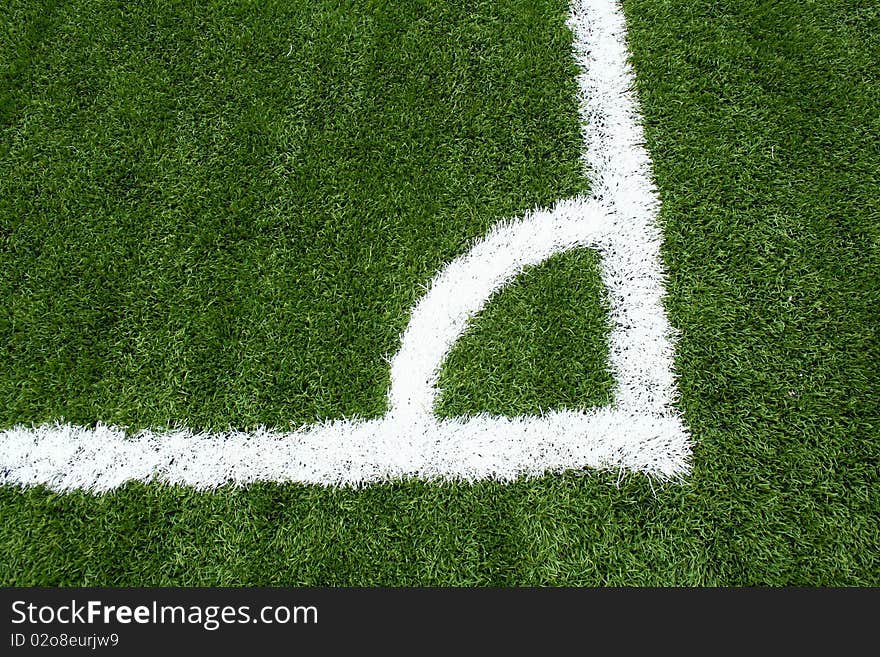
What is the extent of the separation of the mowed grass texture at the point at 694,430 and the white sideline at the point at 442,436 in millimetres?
48

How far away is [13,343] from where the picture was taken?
1602 millimetres

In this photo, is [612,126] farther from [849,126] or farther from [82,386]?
[82,386]

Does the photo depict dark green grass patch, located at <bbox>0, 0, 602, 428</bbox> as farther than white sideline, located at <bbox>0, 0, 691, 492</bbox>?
Yes

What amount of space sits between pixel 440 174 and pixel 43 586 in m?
1.71

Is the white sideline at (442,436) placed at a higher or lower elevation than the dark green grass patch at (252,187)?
lower

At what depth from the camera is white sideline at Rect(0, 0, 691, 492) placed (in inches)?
56.1

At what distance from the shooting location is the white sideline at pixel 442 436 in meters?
1.42

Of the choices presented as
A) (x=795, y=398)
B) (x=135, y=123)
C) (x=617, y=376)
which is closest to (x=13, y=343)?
(x=135, y=123)

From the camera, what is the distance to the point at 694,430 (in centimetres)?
145

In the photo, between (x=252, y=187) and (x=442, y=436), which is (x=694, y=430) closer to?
(x=442, y=436)

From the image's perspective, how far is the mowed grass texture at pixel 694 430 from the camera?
4.48ft

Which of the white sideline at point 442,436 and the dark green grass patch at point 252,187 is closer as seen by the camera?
the white sideline at point 442,436

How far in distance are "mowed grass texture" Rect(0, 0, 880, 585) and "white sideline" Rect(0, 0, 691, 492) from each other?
0.16 ft

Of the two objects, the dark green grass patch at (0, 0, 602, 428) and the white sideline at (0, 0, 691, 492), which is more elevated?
the dark green grass patch at (0, 0, 602, 428)
